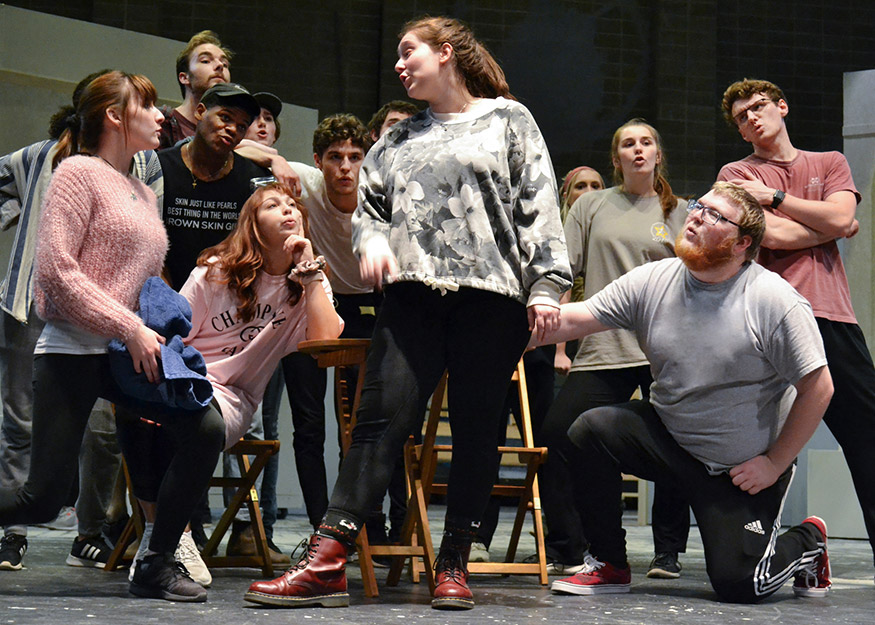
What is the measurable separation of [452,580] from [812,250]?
1.70 metres

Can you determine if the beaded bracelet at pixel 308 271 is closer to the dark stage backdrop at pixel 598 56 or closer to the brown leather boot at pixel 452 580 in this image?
the brown leather boot at pixel 452 580

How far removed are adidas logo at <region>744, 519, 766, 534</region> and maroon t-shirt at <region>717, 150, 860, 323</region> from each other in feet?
2.65

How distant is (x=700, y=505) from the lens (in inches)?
116

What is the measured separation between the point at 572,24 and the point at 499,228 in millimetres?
7204

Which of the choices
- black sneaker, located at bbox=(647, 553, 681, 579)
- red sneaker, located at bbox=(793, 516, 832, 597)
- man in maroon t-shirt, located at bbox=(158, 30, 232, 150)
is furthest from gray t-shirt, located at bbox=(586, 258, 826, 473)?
man in maroon t-shirt, located at bbox=(158, 30, 232, 150)

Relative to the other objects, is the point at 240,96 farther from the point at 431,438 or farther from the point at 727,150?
the point at 727,150

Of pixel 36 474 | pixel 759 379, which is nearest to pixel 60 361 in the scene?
pixel 36 474

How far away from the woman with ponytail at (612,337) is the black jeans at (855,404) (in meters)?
0.56

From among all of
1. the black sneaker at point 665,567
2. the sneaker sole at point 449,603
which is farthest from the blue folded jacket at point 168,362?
the black sneaker at point 665,567

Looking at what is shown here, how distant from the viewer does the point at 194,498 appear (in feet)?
8.77

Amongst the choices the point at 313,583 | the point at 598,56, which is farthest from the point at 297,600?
the point at 598,56

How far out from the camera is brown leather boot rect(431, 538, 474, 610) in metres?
2.50

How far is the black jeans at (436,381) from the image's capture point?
8.34 ft

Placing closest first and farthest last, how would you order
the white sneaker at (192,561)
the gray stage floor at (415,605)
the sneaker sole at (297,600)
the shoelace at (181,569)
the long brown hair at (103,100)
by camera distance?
the gray stage floor at (415,605) < the sneaker sole at (297,600) < the shoelace at (181,569) < the long brown hair at (103,100) < the white sneaker at (192,561)
